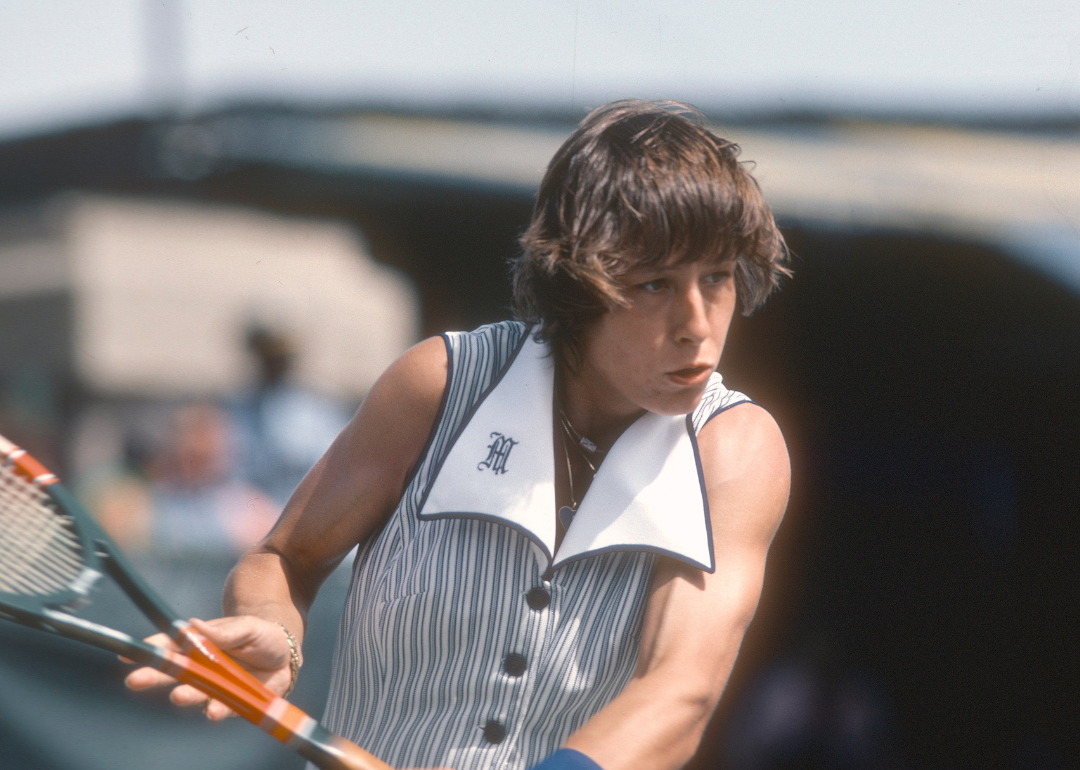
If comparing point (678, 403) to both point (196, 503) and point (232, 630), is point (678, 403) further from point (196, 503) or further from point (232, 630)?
point (196, 503)

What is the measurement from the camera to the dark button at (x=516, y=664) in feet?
4.12

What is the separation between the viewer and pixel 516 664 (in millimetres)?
1256

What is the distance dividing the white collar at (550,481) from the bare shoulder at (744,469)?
0.02m

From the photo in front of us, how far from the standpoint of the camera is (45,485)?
125 cm

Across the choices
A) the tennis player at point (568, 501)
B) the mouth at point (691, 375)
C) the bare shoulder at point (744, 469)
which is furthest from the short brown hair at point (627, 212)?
the bare shoulder at point (744, 469)

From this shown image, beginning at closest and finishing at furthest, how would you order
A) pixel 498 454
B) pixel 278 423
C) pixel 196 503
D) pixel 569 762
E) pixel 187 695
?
1. pixel 569 762
2. pixel 187 695
3. pixel 498 454
4. pixel 278 423
5. pixel 196 503

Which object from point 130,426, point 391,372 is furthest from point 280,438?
point 130,426

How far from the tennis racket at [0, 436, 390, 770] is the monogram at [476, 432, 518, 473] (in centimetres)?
39

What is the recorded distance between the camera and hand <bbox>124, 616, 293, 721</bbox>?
1195mm

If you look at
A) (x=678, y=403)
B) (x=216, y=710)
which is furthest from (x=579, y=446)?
(x=216, y=710)

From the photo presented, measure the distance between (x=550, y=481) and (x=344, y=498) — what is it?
0.29 meters

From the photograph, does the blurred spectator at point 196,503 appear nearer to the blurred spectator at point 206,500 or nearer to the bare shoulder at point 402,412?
the blurred spectator at point 206,500

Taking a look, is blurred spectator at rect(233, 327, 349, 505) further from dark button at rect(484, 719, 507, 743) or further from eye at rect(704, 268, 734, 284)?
eye at rect(704, 268, 734, 284)

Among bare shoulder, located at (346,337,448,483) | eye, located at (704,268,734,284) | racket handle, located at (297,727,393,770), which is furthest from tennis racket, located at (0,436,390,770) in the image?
eye, located at (704,268,734,284)
